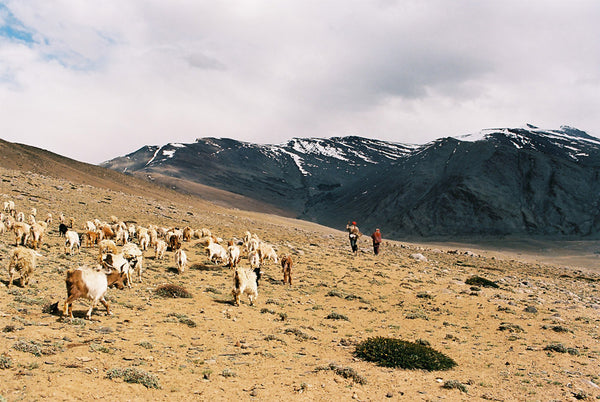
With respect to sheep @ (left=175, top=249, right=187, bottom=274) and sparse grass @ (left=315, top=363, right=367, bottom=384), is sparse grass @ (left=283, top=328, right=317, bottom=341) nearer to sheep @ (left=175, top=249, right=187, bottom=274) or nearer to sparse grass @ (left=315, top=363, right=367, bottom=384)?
sparse grass @ (left=315, top=363, right=367, bottom=384)

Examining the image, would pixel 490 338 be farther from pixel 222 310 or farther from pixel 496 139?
pixel 496 139

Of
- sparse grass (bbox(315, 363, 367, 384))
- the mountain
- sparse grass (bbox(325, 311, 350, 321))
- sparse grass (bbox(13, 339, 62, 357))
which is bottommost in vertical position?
sparse grass (bbox(325, 311, 350, 321))

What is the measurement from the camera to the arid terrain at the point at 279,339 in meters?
8.02

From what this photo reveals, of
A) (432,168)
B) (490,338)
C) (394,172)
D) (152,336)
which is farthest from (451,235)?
(152,336)

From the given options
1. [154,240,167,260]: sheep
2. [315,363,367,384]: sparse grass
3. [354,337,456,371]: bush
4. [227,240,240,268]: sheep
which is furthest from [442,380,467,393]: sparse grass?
[154,240,167,260]: sheep

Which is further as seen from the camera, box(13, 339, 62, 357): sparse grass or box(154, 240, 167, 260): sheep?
box(154, 240, 167, 260): sheep

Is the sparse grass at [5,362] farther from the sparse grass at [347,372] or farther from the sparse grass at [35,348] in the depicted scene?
the sparse grass at [347,372]

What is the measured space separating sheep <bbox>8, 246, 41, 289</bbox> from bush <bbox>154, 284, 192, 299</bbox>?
13.1 ft

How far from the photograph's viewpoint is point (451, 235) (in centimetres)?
11219

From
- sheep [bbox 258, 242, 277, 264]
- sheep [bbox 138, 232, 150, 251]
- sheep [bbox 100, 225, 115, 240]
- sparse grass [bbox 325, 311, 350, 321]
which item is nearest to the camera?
sparse grass [bbox 325, 311, 350, 321]

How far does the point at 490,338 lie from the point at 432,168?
14084 cm

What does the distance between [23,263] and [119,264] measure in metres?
2.76

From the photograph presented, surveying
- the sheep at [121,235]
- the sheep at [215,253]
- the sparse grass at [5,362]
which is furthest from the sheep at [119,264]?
the sheep at [121,235]

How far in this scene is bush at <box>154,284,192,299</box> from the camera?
1432 centimetres
